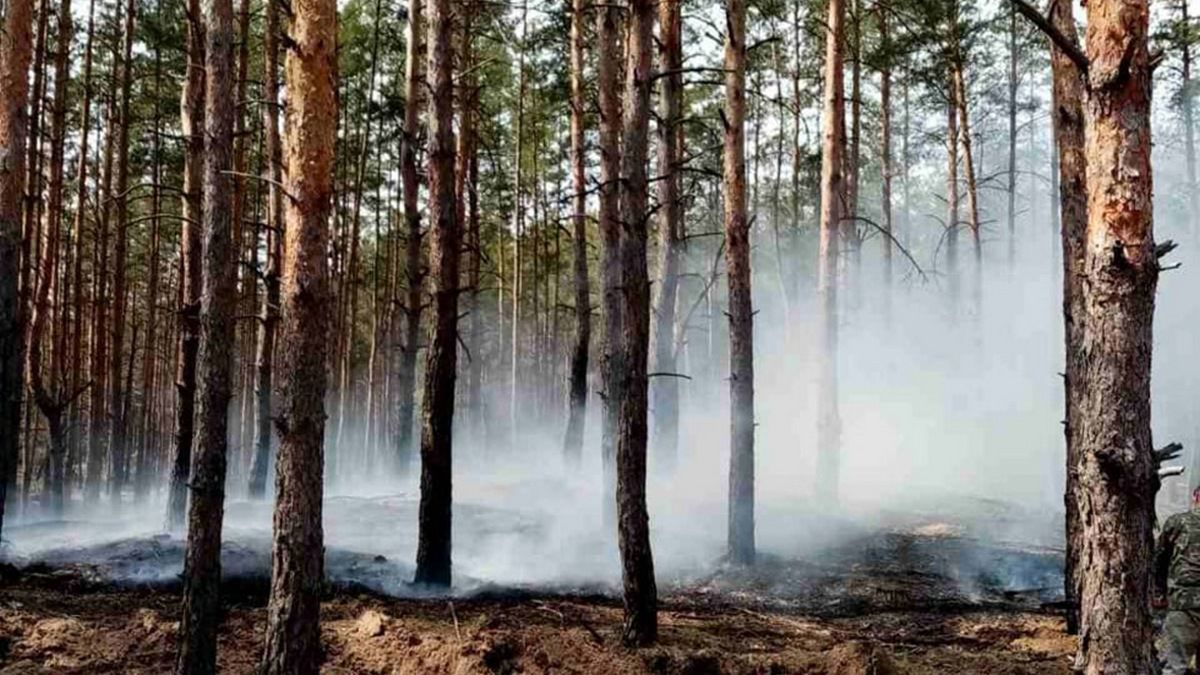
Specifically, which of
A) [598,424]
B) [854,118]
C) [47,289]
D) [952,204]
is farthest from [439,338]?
[952,204]

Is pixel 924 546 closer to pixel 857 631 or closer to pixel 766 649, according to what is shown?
pixel 857 631

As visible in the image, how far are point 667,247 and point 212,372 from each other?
8570 mm

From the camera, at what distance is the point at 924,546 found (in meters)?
12.5

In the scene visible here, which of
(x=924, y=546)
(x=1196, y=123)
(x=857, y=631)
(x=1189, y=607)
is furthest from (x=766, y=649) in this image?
(x=1196, y=123)

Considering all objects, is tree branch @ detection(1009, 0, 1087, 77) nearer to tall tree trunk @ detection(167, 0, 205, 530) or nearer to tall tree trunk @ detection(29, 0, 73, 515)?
tall tree trunk @ detection(167, 0, 205, 530)

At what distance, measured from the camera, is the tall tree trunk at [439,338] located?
890 cm

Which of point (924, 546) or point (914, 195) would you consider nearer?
point (924, 546)

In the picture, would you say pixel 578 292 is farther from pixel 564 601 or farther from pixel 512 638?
pixel 512 638

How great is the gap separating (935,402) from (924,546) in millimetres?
16712

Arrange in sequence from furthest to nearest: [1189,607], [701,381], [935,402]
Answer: [701,381] < [935,402] < [1189,607]

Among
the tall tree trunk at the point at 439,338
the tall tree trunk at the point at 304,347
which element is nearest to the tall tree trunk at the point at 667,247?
the tall tree trunk at the point at 439,338

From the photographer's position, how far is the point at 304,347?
5.95 m

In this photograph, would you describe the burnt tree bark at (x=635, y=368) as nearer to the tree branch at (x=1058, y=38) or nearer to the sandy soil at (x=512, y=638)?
the sandy soil at (x=512, y=638)

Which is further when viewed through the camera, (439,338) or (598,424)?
(598,424)
